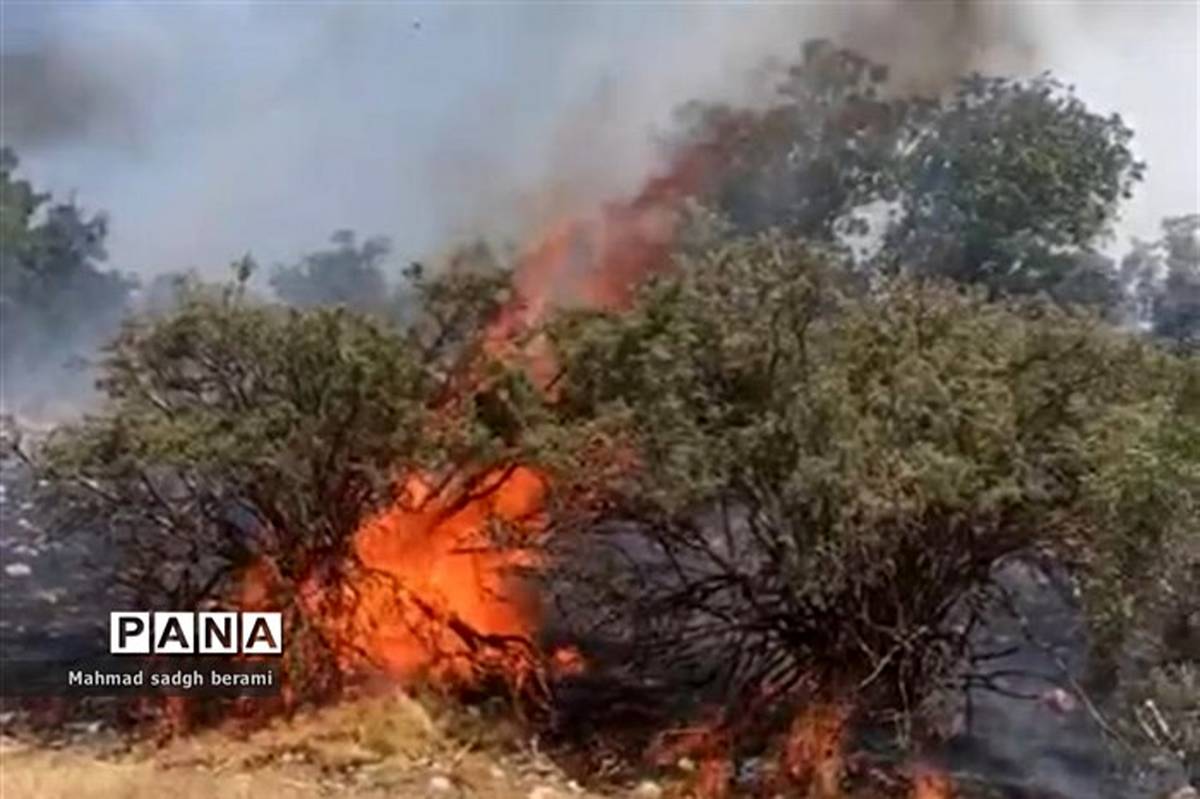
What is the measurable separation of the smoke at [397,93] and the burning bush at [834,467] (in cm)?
410

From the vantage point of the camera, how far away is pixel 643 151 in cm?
1263

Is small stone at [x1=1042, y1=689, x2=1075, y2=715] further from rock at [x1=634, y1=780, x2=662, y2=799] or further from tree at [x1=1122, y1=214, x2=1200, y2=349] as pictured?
rock at [x1=634, y1=780, x2=662, y2=799]

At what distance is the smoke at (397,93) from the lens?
11969 mm

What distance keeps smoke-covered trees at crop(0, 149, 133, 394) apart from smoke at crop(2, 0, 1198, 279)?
34cm

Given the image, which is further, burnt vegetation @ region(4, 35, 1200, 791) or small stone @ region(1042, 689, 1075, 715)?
small stone @ region(1042, 689, 1075, 715)

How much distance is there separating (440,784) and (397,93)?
7221 mm

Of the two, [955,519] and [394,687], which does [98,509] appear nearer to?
[394,687]

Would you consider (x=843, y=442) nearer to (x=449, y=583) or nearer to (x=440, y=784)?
(x=440, y=784)

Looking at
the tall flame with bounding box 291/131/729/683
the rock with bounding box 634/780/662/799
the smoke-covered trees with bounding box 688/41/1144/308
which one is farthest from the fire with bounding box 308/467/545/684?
the smoke-covered trees with bounding box 688/41/1144/308

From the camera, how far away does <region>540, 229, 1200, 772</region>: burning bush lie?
6980 mm

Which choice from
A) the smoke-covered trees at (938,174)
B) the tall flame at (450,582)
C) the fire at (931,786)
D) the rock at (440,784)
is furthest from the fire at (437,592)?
the smoke-covered trees at (938,174)

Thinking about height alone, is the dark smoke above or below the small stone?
above

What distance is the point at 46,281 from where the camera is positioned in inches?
607

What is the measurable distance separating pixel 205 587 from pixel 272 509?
61 centimetres
